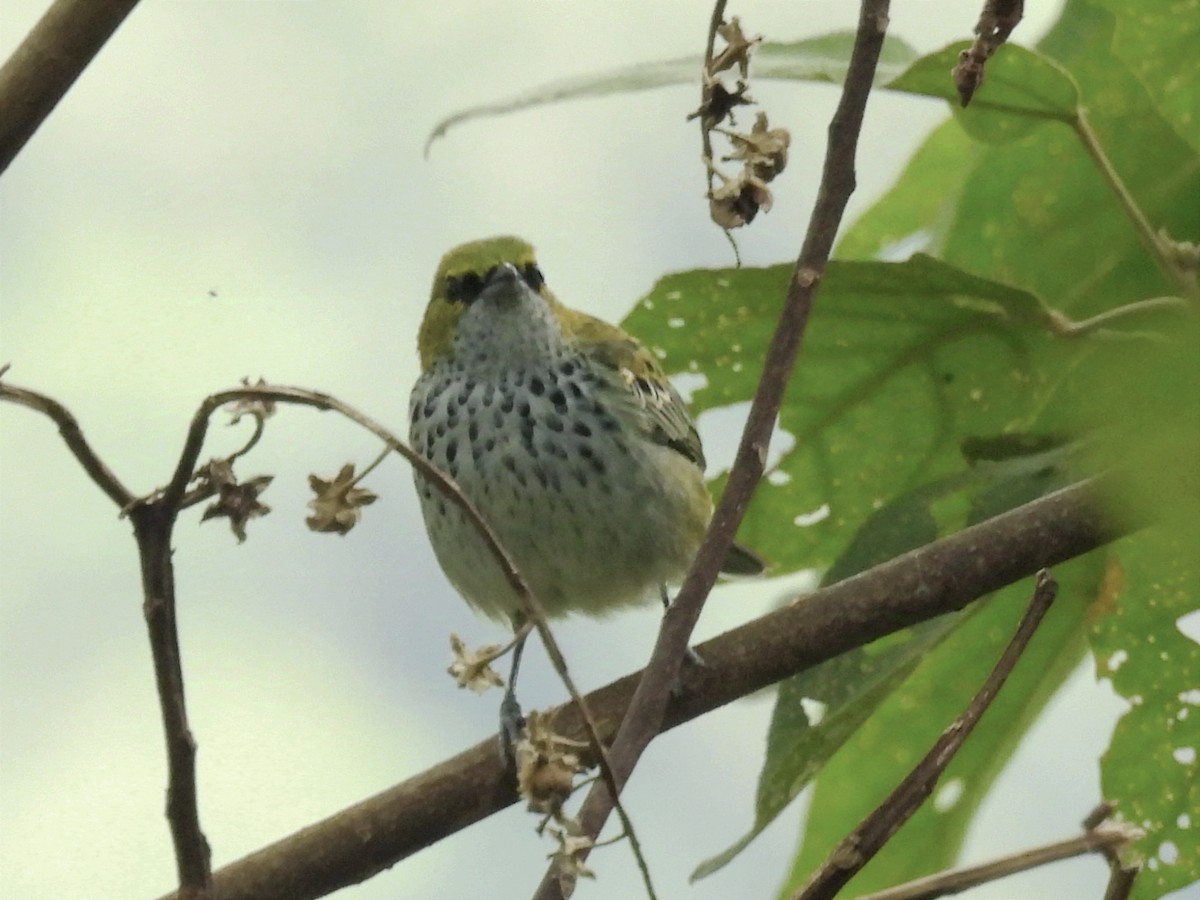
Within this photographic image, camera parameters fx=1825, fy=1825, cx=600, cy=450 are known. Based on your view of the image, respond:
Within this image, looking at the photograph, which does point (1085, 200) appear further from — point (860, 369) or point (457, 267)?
point (457, 267)

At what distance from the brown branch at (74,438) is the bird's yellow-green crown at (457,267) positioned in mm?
1743

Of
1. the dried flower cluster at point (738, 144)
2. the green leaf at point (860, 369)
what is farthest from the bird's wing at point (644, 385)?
the dried flower cluster at point (738, 144)

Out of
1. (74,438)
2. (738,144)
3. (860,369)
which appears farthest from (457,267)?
(74,438)

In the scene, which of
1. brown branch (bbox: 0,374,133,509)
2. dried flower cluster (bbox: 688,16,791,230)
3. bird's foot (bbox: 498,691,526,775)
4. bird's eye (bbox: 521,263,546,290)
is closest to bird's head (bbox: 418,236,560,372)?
bird's eye (bbox: 521,263,546,290)

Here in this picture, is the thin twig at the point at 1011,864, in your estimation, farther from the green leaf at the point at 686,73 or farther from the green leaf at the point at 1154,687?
the green leaf at the point at 686,73

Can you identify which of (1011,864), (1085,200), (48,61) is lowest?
(1011,864)

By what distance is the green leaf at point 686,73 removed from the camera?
163 cm

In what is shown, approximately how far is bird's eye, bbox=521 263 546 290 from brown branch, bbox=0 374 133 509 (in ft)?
5.77

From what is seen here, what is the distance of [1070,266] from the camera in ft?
6.07

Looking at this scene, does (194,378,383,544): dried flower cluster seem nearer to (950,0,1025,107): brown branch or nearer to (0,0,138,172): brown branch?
(0,0,138,172): brown branch

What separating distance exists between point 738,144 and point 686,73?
0.40 metres

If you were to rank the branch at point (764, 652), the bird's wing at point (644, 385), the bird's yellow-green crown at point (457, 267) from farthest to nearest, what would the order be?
the bird's yellow-green crown at point (457, 267) → the bird's wing at point (644, 385) → the branch at point (764, 652)

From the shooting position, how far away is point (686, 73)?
5.36 feet

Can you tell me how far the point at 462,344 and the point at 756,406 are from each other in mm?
1695
